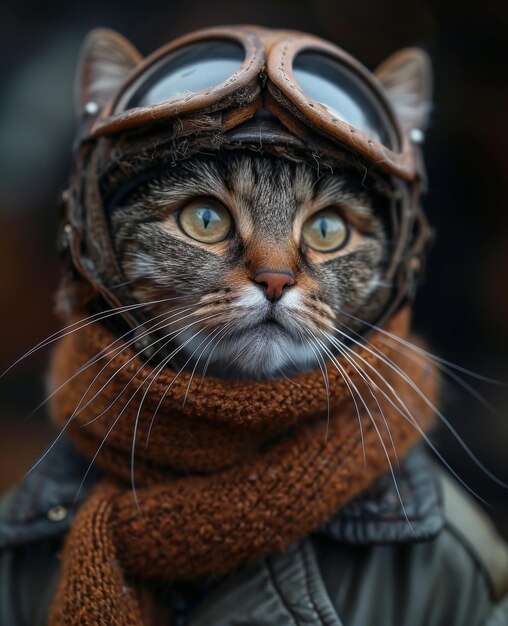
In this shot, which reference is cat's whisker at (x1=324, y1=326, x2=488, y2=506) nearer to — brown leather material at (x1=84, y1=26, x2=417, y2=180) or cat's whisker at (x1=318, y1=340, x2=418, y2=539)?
cat's whisker at (x1=318, y1=340, x2=418, y2=539)

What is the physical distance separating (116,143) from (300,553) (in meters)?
0.74

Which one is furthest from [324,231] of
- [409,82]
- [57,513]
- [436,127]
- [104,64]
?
[436,127]

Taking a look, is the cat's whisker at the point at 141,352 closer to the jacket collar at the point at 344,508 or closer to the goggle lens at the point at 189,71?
the jacket collar at the point at 344,508

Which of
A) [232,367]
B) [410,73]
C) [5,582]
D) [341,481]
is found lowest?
[5,582]

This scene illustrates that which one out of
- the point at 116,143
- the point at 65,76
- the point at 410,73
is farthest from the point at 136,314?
the point at 65,76

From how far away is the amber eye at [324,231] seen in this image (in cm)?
109

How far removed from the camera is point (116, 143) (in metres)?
1.06

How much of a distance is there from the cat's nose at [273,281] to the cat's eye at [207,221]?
0.12 metres

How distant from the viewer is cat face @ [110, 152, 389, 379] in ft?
3.29

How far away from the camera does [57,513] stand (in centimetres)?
117

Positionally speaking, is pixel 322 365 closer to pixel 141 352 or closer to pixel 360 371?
pixel 360 371

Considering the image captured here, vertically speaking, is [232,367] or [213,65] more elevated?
[213,65]

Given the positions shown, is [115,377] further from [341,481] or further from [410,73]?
[410,73]

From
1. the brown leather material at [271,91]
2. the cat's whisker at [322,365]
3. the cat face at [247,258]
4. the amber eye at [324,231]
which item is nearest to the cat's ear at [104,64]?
the brown leather material at [271,91]
